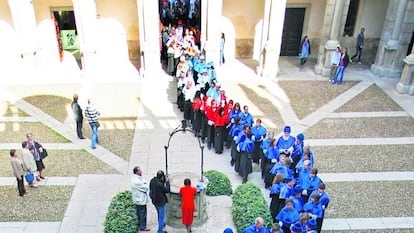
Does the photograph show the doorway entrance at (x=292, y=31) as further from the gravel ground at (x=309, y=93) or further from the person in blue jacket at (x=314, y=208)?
the person in blue jacket at (x=314, y=208)

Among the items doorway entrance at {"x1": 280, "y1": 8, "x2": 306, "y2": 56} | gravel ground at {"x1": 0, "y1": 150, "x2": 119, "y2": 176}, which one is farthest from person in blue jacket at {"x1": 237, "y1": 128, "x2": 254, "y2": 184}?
doorway entrance at {"x1": 280, "y1": 8, "x2": 306, "y2": 56}

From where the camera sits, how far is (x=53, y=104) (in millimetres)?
16016

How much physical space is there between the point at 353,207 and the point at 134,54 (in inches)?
526

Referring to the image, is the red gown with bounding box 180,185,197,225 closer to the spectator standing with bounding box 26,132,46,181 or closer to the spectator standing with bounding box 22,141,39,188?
the spectator standing with bounding box 22,141,39,188

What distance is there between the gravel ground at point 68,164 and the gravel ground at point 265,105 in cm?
606

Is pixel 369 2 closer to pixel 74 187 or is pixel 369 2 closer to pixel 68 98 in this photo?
pixel 68 98

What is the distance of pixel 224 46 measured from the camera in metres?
20.7

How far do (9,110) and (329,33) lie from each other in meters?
13.8

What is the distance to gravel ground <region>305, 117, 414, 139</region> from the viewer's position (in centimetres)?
1449

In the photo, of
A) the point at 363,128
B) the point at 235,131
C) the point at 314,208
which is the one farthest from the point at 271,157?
the point at 363,128

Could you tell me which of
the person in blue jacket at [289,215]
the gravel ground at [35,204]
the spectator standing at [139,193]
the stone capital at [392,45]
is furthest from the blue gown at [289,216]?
the stone capital at [392,45]

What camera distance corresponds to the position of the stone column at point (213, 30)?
17844 mm

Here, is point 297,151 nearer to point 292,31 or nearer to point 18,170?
point 18,170

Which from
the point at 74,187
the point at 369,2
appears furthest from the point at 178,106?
the point at 369,2
